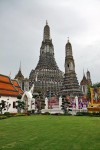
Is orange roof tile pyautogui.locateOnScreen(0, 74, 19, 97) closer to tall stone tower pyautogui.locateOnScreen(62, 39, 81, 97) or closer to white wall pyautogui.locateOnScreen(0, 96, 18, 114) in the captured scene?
white wall pyautogui.locateOnScreen(0, 96, 18, 114)

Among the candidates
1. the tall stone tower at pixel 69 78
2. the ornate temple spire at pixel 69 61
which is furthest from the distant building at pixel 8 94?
the ornate temple spire at pixel 69 61

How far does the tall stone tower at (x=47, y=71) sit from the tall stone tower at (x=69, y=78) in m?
12.1

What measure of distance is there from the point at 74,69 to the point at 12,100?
49828 millimetres

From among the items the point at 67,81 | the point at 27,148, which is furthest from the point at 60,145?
the point at 67,81

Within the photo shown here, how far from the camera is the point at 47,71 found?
101125mm

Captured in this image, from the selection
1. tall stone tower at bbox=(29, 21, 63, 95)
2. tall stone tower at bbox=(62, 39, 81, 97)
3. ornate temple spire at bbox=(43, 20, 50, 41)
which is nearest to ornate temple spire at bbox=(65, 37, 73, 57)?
tall stone tower at bbox=(62, 39, 81, 97)

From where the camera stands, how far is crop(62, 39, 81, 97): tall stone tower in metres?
84.7

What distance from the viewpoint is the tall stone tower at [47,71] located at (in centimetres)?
9844

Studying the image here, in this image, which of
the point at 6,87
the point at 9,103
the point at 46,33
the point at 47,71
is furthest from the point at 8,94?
the point at 46,33

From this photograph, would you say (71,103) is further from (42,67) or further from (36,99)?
(42,67)

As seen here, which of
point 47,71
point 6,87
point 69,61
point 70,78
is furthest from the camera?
point 47,71

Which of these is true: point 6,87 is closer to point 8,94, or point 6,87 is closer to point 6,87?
point 6,87

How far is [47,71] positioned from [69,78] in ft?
55.0

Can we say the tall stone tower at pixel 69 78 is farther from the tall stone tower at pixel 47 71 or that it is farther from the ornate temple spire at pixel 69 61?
the tall stone tower at pixel 47 71
